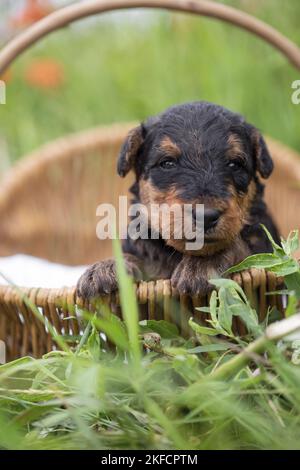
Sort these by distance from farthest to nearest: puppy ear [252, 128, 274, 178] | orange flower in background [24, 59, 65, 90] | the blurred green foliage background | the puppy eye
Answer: orange flower in background [24, 59, 65, 90]
the blurred green foliage background
puppy ear [252, 128, 274, 178]
the puppy eye

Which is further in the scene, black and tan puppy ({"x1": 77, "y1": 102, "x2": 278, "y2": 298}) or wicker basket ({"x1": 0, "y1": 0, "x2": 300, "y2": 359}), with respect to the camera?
wicker basket ({"x1": 0, "y1": 0, "x2": 300, "y2": 359})

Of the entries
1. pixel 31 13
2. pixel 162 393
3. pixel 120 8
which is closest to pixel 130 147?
pixel 120 8

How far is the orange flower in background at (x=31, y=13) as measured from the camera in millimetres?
4805

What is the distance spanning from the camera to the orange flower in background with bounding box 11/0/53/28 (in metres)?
4.80

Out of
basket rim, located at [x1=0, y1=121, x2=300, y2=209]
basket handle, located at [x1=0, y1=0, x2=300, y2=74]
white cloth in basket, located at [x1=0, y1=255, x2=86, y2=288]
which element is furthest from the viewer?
basket rim, located at [x1=0, y1=121, x2=300, y2=209]

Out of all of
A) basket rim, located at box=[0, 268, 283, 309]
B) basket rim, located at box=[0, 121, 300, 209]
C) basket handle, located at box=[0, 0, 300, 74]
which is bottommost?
basket rim, located at box=[0, 268, 283, 309]

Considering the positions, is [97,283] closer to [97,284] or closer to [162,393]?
[97,284]

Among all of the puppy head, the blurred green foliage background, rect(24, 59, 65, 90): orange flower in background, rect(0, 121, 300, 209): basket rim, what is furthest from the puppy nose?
rect(24, 59, 65, 90): orange flower in background

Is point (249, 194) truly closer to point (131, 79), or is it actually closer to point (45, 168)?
point (45, 168)

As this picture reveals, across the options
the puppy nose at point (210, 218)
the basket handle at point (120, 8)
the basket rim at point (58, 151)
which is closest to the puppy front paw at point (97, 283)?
the puppy nose at point (210, 218)

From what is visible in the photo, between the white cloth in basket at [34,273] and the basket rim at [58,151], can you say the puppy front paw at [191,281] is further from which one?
the basket rim at [58,151]

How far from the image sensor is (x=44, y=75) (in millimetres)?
5430

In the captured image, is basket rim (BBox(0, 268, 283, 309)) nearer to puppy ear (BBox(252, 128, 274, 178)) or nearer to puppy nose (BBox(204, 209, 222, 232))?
puppy nose (BBox(204, 209, 222, 232))
